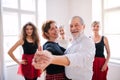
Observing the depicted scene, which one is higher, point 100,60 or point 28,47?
point 28,47

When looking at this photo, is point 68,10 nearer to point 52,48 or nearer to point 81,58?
point 52,48

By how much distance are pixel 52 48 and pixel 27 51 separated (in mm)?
1543

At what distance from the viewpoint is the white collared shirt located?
99 centimetres

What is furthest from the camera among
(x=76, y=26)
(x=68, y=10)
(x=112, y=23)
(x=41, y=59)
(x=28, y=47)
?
(x=68, y=10)

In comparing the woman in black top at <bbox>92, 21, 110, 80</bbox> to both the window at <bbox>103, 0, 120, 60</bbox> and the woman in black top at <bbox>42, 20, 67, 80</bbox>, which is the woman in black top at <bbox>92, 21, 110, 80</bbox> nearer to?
the window at <bbox>103, 0, 120, 60</bbox>

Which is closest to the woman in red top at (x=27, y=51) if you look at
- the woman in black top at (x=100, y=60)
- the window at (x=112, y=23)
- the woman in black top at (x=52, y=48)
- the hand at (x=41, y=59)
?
the woman in black top at (x=100, y=60)

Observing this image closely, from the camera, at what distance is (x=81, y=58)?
1.00m

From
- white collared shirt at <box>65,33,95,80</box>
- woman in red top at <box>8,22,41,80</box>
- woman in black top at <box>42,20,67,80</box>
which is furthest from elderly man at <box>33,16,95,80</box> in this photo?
woman in red top at <box>8,22,41,80</box>

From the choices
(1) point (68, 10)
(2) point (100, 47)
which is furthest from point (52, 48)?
(1) point (68, 10)

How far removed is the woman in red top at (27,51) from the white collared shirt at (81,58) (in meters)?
1.55

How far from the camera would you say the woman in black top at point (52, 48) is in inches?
50.9

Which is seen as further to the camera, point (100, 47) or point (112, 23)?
point (112, 23)

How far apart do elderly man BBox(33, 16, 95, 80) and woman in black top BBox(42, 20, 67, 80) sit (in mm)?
143

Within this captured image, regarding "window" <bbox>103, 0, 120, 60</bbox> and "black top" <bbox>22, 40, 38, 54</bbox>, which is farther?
"window" <bbox>103, 0, 120, 60</bbox>
